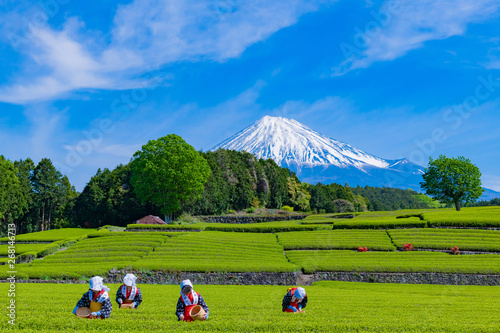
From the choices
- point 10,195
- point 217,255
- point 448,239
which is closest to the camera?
point 217,255

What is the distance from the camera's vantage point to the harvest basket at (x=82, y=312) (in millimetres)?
9446

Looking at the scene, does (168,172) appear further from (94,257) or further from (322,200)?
(322,200)

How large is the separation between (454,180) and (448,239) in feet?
94.4

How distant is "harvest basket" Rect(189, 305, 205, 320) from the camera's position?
9531mm

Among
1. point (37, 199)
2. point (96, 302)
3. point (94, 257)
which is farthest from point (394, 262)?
point (37, 199)

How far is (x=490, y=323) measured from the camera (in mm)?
10086

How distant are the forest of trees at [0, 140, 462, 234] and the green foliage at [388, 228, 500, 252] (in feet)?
119

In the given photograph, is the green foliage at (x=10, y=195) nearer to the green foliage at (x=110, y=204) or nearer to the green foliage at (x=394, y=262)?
the green foliage at (x=110, y=204)

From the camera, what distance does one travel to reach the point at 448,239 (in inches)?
1377

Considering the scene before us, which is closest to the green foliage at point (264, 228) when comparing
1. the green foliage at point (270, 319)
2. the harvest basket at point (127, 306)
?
the green foliage at point (270, 319)

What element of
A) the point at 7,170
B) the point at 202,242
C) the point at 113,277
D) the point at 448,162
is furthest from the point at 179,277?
the point at 448,162

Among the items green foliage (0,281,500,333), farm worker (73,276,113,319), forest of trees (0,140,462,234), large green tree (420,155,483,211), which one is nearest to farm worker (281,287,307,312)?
green foliage (0,281,500,333)

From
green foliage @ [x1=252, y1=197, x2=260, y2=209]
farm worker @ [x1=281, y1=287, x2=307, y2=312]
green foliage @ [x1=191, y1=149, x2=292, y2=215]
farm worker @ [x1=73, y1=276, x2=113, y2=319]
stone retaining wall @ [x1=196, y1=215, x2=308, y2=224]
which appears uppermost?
green foliage @ [x1=191, y1=149, x2=292, y2=215]

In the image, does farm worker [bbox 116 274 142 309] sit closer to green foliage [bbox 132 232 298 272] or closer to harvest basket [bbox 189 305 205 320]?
harvest basket [bbox 189 305 205 320]
